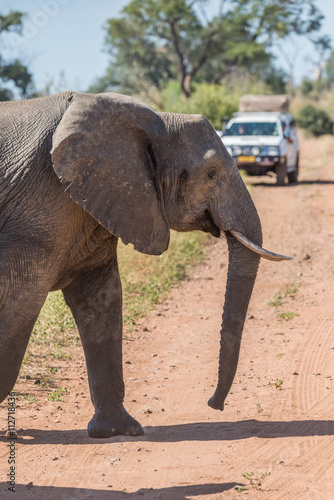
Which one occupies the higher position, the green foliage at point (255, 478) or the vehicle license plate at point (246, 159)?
the green foliage at point (255, 478)

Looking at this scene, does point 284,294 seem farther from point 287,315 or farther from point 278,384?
point 278,384

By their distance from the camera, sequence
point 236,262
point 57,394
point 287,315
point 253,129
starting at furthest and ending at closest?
point 253,129 < point 287,315 < point 57,394 < point 236,262

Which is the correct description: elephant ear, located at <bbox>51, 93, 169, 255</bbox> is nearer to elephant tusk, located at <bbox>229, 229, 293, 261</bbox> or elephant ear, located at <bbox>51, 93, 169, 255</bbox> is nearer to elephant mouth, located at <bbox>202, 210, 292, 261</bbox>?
elephant mouth, located at <bbox>202, 210, 292, 261</bbox>

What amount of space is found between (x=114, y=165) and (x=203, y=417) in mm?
1943

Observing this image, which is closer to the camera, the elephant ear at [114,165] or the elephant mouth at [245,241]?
the elephant ear at [114,165]

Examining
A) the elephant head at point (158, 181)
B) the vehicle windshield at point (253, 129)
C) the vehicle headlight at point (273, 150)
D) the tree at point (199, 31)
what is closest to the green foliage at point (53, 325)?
the elephant head at point (158, 181)

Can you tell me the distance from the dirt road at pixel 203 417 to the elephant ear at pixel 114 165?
1.26 m

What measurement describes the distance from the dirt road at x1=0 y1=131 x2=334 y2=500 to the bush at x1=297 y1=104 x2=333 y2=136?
3254 cm

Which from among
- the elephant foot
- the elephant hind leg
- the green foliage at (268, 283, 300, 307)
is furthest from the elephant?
the green foliage at (268, 283, 300, 307)

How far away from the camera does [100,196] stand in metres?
3.97

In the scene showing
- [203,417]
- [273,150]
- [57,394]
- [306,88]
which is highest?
[203,417]

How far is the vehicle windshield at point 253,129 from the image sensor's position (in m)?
18.6

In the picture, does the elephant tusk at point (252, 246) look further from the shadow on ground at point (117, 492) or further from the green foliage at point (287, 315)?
the green foliage at point (287, 315)

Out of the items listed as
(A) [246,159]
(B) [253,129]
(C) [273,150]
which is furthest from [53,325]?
(B) [253,129]
